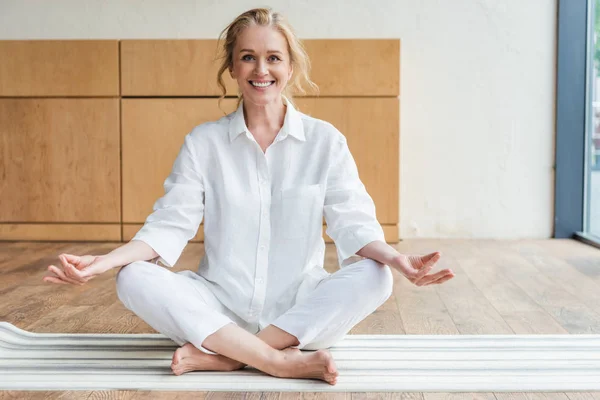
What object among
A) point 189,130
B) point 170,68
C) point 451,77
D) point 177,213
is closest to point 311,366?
point 177,213

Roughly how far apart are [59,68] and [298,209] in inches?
112

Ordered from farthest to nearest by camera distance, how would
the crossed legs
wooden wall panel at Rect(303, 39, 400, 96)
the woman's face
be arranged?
wooden wall panel at Rect(303, 39, 400, 96) → the woman's face → the crossed legs

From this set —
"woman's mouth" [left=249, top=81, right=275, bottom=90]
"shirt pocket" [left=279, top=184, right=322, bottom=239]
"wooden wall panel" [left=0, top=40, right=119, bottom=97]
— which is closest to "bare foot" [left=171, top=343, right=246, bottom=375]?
"shirt pocket" [left=279, top=184, right=322, bottom=239]

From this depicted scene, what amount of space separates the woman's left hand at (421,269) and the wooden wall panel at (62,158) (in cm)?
295

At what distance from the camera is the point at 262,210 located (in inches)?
80.8

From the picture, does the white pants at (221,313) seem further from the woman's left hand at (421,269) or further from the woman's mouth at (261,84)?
the woman's mouth at (261,84)

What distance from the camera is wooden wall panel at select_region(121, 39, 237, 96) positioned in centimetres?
439

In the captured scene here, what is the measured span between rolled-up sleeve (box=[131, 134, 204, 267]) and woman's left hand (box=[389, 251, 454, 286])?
554 millimetres

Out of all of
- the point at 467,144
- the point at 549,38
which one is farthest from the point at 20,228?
the point at 549,38

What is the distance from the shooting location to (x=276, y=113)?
2.16 meters

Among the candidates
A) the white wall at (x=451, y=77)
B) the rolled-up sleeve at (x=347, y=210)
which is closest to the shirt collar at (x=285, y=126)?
the rolled-up sleeve at (x=347, y=210)

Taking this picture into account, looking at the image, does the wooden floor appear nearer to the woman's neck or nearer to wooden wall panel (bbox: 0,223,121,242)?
wooden wall panel (bbox: 0,223,121,242)

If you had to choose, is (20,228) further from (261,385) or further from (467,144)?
(261,385)

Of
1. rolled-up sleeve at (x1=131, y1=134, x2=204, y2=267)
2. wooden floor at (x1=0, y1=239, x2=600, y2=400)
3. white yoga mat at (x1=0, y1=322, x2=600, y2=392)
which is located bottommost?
white yoga mat at (x1=0, y1=322, x2=600, y2=392)
